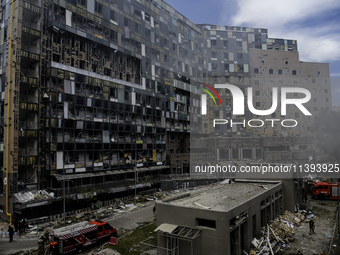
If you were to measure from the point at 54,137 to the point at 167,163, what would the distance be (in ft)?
79.3

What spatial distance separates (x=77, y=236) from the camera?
20.4 meters

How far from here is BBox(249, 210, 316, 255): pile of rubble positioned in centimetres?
1925

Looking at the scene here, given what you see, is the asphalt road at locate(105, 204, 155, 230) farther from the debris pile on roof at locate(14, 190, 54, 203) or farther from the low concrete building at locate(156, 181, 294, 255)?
the low concrete building at locate(156, 181, 294, 255)

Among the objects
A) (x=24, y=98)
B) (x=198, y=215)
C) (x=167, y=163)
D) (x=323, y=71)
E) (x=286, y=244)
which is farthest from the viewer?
(x=323, y=71)

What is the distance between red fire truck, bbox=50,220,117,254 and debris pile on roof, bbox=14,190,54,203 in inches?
403

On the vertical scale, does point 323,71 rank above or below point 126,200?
above

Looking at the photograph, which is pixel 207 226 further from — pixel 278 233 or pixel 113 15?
pixel 113 15

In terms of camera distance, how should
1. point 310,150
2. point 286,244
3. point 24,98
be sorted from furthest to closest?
point 310,150
point 24,98
point 286,244

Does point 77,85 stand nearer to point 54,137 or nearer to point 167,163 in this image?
point 54,137

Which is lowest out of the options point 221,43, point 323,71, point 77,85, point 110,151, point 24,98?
point 110,151

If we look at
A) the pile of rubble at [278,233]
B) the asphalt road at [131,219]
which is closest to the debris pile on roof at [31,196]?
the asphalt road at [131,219]

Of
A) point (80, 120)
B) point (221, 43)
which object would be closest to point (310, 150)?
point (221, 43)

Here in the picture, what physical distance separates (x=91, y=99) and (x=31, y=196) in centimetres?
1441

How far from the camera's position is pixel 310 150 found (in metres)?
62.4
